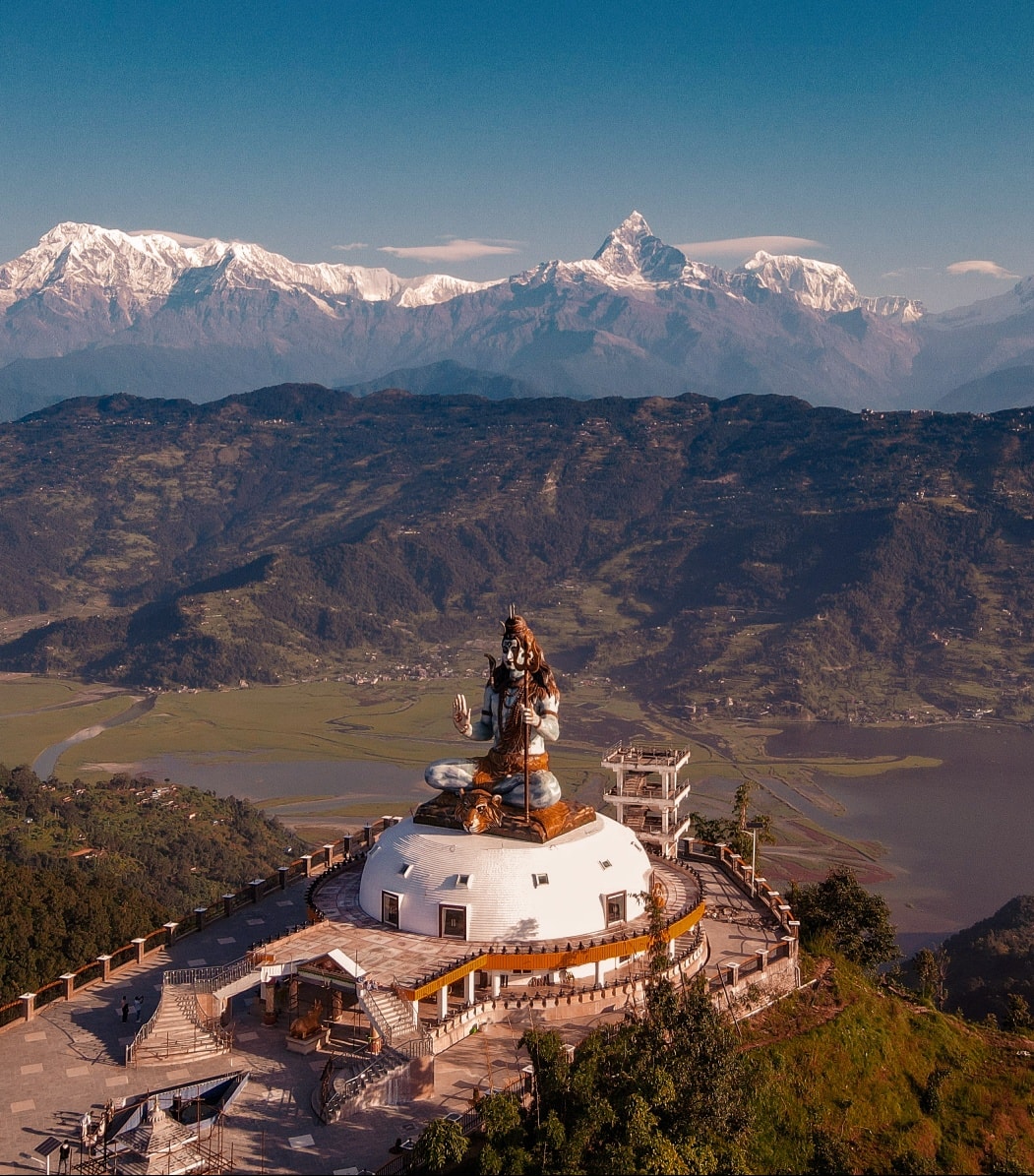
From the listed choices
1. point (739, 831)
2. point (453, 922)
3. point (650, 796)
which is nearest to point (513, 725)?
point (453, 922)

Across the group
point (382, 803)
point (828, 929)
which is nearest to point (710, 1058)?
point (828, 929)

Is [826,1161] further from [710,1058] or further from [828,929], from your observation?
[828,929]

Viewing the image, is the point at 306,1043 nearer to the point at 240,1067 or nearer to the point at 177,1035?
the point at 240,1067

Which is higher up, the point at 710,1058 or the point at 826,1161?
the point at 710,1058

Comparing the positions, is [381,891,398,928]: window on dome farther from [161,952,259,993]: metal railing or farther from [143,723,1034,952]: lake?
[143,723,1034,952]: lake

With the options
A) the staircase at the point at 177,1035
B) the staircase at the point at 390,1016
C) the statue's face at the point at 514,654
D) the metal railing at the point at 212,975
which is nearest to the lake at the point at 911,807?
the statue's face at the point at 514,654

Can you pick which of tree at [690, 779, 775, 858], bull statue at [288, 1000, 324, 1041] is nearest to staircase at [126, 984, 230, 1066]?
bull statue at [288, 1000, 324, 1041]
